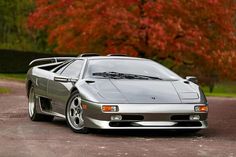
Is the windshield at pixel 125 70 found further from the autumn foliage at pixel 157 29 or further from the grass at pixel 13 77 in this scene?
the grass at pixel 13 77

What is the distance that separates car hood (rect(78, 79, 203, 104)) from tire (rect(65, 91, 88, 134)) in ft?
0.79

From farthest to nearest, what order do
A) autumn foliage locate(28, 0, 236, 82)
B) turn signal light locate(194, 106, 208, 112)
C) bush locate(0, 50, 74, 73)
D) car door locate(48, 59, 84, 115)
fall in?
bush locate(0, 50, 74, 73)
autumn foliage locate(28, 0, 236, 82)
car door locate(48, 59, 84, 115)
turn signal light locate(194, 106, 208, 112)

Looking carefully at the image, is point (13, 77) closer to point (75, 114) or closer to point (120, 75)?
point (120, 75)

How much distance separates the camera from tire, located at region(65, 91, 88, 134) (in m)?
8.99

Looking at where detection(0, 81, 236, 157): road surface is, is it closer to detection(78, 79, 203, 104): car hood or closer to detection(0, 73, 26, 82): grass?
detection(78, 79, 203, 104): car hood

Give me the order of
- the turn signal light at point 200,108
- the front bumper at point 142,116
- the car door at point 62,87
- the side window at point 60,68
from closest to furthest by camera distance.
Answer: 1. the front bumper at point 142,116
2. the turn signal light at point 200,108
3. the car door at point 62,87
4. the side window at point 60,68

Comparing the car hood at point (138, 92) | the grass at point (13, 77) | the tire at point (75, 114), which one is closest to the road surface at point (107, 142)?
the tire at point (75, 114)

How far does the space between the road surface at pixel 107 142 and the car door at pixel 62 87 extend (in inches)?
14.3

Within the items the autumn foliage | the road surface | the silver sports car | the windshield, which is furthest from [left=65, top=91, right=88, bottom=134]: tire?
the autumn foliage

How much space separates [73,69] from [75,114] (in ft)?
3.57

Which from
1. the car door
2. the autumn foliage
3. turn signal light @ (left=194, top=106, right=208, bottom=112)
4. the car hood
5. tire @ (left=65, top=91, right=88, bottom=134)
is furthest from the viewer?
the autumn foliage

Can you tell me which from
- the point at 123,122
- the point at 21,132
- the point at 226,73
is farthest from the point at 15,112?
the point at 226,73

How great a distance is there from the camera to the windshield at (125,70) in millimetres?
9539

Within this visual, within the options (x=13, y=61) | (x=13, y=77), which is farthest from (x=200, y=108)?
(x=13, y=61)
